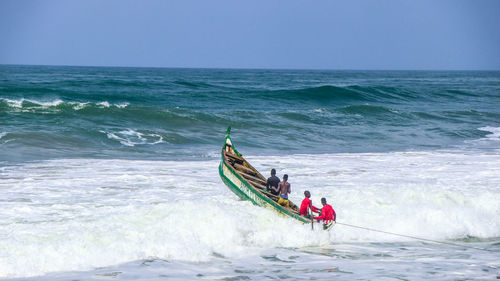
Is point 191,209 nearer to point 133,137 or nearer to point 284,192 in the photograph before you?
point 284,192

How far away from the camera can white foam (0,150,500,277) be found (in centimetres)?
1204

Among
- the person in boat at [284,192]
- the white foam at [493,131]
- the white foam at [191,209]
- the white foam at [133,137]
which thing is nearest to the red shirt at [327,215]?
the white foam at [191,209]

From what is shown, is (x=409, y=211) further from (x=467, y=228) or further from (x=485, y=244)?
(x=485, y=244)

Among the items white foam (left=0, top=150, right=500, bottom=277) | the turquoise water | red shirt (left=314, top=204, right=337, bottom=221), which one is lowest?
white foam (left=0, top=150, right=500, bottom=277)

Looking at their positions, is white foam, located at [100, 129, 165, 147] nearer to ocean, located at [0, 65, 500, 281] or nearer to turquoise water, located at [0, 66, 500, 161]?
turquoise water, located at [0, 66, 500, 161]

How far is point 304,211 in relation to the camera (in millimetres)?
14180

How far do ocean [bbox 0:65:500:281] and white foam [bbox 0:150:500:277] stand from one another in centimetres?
5

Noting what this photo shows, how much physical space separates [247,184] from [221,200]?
1.28 metres

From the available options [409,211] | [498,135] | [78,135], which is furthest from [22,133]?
[498,135]

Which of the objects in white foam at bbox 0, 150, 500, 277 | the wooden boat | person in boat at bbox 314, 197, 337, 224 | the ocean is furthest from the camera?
the wooden boat

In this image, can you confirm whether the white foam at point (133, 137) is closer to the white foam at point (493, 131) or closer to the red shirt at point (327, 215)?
the red shirt at point (327, 215)

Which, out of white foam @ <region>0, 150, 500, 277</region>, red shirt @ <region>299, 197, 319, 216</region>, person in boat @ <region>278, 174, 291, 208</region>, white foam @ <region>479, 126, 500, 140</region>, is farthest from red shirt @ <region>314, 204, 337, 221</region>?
white foam @ <region>479, 126, 500, 140</region>

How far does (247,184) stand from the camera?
1547 cm

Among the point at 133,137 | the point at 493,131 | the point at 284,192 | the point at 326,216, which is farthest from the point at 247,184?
the point at 493,131
